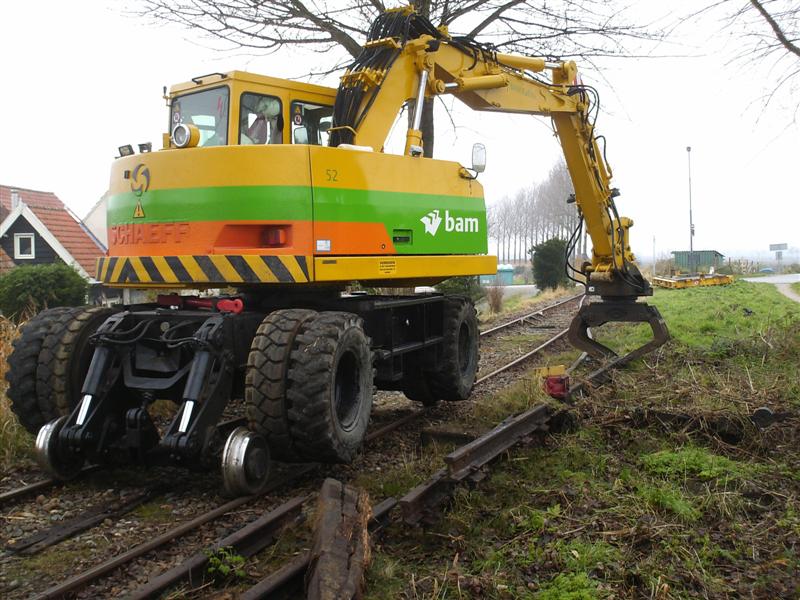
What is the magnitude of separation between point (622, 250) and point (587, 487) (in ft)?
18.2

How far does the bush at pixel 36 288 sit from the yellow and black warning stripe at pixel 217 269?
29.2 feet

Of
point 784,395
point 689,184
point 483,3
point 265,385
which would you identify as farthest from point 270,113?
point 689,184

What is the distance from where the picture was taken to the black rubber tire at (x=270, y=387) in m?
5.05

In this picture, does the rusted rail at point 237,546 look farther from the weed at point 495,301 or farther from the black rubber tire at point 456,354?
the weed at point 495,301

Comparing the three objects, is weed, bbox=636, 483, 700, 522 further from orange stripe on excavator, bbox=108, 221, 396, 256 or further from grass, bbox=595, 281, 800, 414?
orange stripe on excavator, bbox=108, 221, 396, 256

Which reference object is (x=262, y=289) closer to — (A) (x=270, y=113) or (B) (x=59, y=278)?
(A) (x=270, y=113)

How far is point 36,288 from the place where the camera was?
45.4 ft


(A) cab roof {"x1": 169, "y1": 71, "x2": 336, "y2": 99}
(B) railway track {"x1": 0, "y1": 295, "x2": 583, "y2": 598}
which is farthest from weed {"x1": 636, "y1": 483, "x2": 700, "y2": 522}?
(A) cab roof {"x1": 169, "y1": 71, "x2": 336, "y2": 99}

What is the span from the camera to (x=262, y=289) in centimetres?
627

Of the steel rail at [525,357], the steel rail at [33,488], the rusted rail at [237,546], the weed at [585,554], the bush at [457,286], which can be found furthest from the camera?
the bush at [457,286]

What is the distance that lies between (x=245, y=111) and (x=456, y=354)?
345 centimetres

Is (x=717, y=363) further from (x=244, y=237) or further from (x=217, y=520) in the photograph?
(x=217, y=520)

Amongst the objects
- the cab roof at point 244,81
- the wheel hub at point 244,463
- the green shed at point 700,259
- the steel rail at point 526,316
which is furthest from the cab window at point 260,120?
the green shed at point 700,259

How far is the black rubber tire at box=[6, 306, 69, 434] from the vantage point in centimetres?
586
